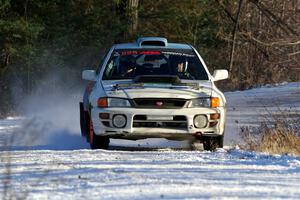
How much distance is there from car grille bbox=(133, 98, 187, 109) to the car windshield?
1.12m

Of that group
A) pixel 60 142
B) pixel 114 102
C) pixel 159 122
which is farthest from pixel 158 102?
pixel 60 142

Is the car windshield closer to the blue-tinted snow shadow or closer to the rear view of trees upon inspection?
the blue-tinted snow shadow

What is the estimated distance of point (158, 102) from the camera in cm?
1095

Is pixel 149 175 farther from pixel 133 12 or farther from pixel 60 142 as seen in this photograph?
pixel 133 12

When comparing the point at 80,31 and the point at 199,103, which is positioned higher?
the point at 199,103

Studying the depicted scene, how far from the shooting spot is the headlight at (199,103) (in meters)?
11.0

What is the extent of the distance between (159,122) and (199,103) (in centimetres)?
59

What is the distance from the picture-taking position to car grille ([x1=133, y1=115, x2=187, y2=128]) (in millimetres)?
10906

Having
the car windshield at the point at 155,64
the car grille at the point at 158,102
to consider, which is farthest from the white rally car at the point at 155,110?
the car windshield at the point at 155,64

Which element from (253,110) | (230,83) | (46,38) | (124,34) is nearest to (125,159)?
(253,110)

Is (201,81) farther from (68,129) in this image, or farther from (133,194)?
(133,194)

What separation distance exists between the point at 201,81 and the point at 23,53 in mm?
19898

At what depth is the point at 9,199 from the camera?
18.5ft

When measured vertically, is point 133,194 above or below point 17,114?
above
